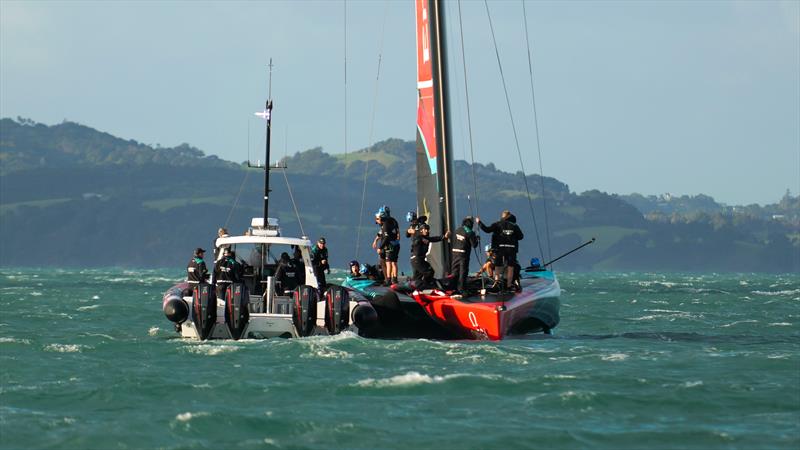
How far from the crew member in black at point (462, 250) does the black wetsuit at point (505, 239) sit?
0.26m

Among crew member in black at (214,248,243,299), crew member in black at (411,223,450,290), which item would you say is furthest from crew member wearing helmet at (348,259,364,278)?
crew member in black at (214,248,243,299)

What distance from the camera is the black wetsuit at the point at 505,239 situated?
939 inches

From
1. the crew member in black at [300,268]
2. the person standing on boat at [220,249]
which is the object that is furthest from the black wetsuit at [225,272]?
the crew member in black at [300,268]

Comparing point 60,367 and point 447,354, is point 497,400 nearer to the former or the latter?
point 447,354

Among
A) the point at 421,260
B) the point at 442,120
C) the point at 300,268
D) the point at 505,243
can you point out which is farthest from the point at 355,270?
the point at 505,243

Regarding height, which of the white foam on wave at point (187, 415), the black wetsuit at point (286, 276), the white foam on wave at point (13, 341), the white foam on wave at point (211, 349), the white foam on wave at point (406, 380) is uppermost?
the black wetsuit at point (286, 276)

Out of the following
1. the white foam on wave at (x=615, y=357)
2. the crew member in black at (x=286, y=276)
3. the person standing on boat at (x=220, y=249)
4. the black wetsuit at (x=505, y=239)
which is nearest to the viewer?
the white foam on wave at (x=615, y=357)

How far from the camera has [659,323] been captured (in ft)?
112

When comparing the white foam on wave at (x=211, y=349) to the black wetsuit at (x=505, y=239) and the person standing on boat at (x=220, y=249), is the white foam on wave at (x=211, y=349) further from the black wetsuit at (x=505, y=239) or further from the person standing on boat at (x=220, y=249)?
the black wetsuit at (x=505, y=239)

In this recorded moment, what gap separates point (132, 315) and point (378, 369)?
18.6 meters

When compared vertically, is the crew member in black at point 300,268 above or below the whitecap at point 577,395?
above

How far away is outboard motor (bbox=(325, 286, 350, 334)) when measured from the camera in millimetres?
23078

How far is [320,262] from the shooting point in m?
25.7

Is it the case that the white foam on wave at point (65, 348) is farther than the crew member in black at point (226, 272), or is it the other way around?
the crew member in black at point (226, 272)
